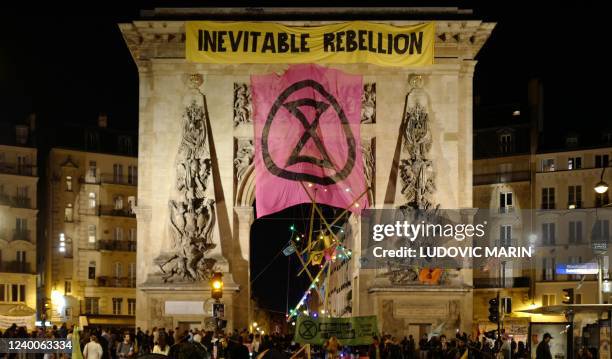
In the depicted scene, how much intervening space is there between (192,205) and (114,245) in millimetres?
28365

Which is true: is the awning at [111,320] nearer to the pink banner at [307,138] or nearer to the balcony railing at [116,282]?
the balcony railing at [116,282]

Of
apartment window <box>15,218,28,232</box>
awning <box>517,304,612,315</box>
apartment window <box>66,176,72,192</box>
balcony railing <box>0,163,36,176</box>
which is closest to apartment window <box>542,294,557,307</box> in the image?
apartment window <box>66,176,72,192</box>

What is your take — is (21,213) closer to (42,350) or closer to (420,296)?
(420,296)

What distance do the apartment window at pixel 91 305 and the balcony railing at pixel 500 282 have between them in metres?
20.4

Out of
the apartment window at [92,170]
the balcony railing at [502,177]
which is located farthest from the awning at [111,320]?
the balcony railing at [502,177]

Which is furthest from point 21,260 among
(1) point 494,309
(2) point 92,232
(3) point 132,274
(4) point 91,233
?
(1) point 494,309

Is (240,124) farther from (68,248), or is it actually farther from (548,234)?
(68,248)

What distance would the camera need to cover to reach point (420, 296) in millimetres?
48688

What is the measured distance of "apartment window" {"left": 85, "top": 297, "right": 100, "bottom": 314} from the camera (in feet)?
249

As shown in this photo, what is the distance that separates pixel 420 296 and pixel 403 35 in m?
8.98

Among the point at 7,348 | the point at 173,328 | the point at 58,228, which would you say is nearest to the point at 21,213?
the point at 58,228

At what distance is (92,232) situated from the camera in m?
76.6

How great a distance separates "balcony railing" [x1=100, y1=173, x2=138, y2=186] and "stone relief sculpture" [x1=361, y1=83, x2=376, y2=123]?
29613 millimetres

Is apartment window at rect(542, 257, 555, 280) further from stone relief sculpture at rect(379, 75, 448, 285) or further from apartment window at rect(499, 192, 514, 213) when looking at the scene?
stone relief sculpture at rect(379, 75, 448, 285)
